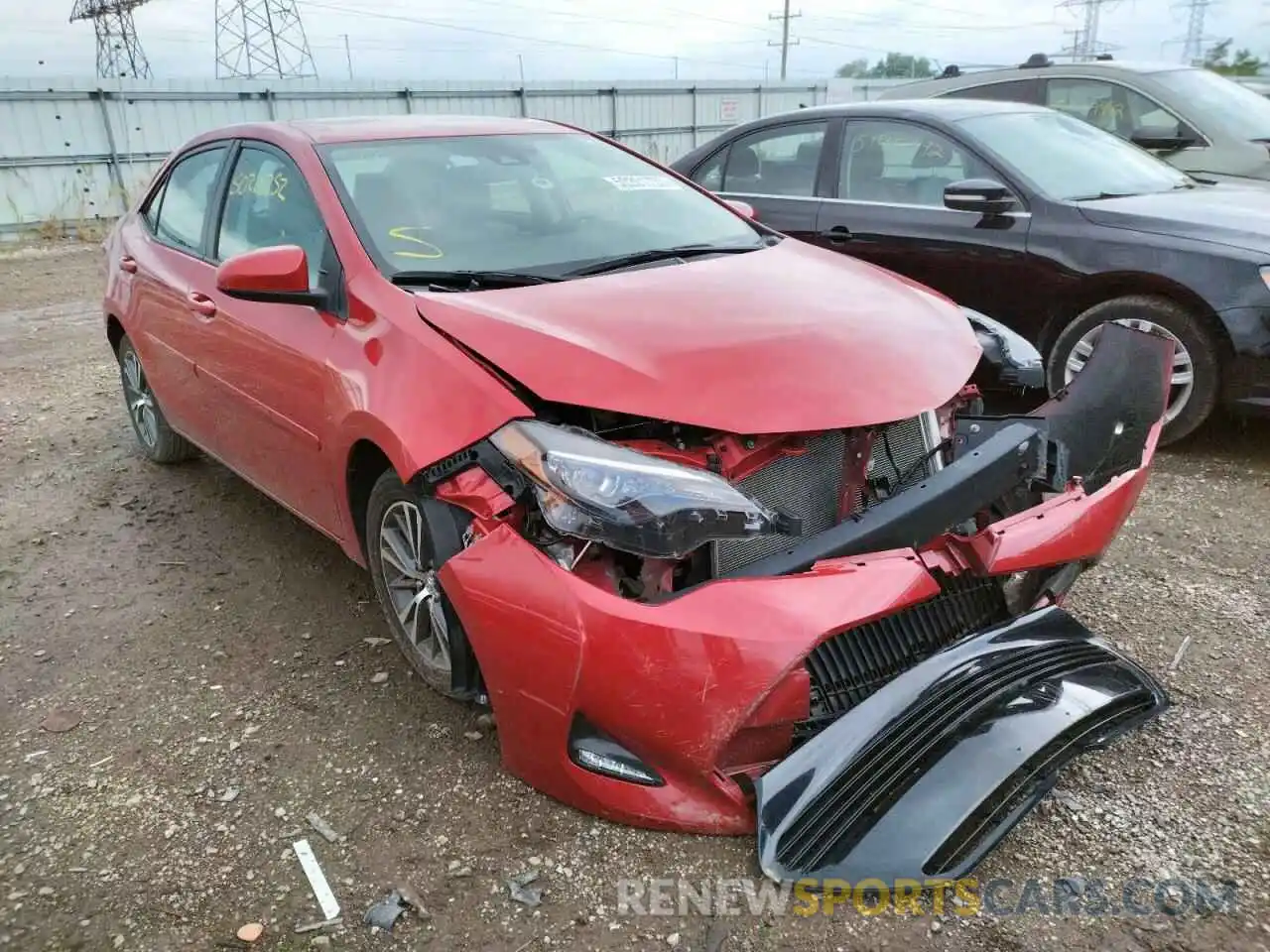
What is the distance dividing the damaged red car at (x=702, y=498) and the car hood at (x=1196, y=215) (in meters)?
1.72

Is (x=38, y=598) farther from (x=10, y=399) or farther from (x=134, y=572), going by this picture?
(x=10, y=399)

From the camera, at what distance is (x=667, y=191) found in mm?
3713

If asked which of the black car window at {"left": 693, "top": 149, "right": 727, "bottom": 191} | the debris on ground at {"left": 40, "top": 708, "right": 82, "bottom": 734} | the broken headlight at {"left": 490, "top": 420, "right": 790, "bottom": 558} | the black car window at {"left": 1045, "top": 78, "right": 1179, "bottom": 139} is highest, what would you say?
the black car window at {"left": 1045, "top": 78, "right": 1179, "bottom": 139}

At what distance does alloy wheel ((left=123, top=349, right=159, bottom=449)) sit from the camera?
4.71 meters

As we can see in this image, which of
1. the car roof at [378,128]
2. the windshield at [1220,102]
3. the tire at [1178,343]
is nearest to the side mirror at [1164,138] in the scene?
the windshield at [1220,102]

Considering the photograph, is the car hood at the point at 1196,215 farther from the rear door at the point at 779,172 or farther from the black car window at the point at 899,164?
the rear door at the point at 779,172

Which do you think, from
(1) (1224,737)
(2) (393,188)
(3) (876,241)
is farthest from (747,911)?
(3) (876,241)

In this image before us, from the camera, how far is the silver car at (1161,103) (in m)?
6.30

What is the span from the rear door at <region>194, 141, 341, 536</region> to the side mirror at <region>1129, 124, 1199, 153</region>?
557 centimetres

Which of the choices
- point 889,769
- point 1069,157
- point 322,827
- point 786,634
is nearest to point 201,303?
point 322,827

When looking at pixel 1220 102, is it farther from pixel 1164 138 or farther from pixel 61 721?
pixel 61 721

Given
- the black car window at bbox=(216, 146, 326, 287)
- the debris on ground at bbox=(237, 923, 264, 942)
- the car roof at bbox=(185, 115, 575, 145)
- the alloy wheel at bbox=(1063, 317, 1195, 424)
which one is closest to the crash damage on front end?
the debris on ground at bbox=(237, 923, 264, 942)

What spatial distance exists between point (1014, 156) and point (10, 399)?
238 inches

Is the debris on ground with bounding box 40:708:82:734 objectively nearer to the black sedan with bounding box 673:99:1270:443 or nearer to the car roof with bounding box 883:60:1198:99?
the black sedan with bounding box 673:99:1270:443
